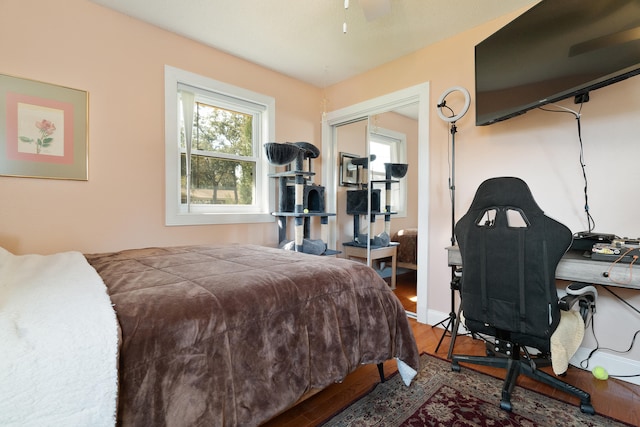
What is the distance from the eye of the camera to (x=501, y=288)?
1.64m

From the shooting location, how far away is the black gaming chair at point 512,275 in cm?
151

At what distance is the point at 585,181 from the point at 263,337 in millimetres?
2239

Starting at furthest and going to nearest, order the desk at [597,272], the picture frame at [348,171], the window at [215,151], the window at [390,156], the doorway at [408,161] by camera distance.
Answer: the picture frame at [348,171]
the window at [390,156]
the doorway at [408,161]
the window at [215,151]
the desk at [597,272]

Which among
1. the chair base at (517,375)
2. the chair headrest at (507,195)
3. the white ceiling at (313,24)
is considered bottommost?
the chair base at (517,375)

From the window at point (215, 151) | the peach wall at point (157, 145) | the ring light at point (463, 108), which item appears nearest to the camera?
the peach wall at point (157, 145)

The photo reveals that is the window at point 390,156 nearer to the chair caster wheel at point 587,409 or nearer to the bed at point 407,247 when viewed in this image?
the bed at point 407,247

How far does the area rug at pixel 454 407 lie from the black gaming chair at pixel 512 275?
3.0 inches

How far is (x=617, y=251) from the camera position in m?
1.54

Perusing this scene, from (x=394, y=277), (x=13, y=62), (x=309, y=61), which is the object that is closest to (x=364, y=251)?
(x=394, y=277)

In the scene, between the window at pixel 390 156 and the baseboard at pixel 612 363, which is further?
the window at pixel 390 156

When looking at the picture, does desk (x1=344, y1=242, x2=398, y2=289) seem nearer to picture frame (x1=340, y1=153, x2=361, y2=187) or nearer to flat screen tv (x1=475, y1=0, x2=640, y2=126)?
picture frame (x1=340, y1=153, x2=361, y2=187)

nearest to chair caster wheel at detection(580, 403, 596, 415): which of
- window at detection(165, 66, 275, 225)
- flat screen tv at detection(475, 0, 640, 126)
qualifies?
flat screen tv at detection(475, 0, 640, 126)

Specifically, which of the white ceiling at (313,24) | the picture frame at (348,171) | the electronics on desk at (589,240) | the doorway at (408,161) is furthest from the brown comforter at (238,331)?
the picture frame at (348,171)

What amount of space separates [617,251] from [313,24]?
2504mm
